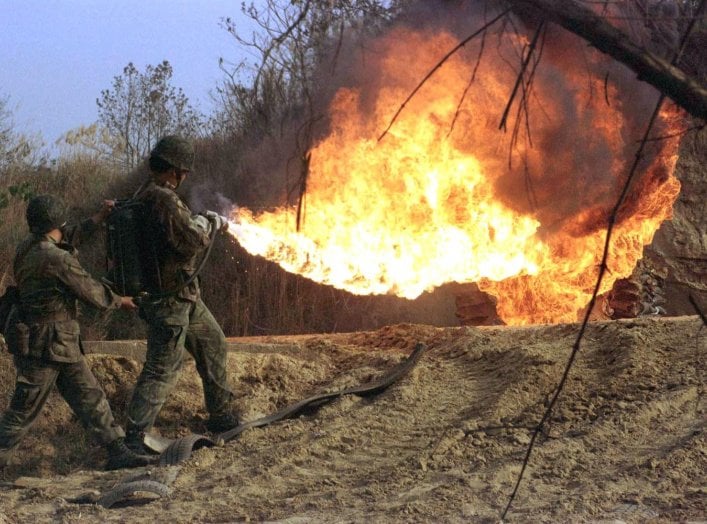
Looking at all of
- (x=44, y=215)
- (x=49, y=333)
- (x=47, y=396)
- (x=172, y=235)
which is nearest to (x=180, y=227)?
(x=172, y=235)

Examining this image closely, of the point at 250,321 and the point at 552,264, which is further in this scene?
the point at 250,321

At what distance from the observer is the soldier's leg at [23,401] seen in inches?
261

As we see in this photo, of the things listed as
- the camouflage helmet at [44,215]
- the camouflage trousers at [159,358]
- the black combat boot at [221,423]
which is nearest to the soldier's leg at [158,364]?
the camouflage trousers at [159,358]

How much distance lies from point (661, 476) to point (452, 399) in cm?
229

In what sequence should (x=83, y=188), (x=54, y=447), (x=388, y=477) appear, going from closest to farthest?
(x=388, y=477), (x=54, y=447), (x=83, y=188)

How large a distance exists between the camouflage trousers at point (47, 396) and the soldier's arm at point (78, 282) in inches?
19.9

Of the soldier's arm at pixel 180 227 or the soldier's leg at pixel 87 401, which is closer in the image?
the soldier's arm at pixel 180 227

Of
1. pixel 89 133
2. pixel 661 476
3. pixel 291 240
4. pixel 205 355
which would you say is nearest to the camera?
pixel 661 476

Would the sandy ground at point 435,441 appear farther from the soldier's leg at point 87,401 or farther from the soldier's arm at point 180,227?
the soldier's arm at point 180,227

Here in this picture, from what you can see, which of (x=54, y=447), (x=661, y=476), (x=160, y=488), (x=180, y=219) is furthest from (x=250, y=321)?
(x=661, y=476)

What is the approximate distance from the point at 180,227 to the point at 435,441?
8.12ft

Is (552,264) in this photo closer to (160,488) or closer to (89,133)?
(160,488)

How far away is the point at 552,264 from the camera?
34.4 feet

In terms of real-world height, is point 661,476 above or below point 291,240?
below
